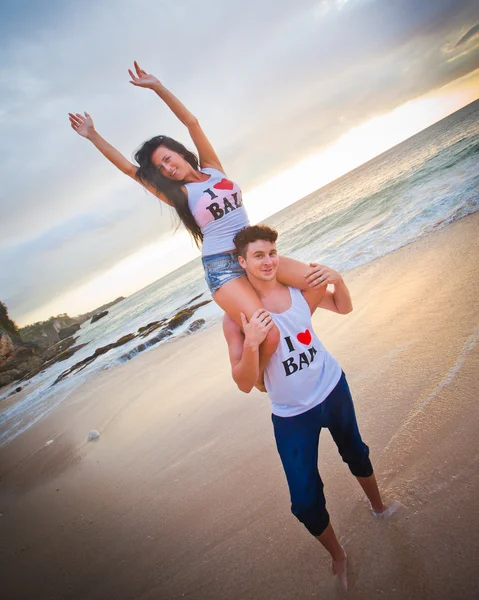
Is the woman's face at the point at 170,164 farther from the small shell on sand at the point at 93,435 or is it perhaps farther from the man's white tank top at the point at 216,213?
the small shell on sand at the point at 93,435

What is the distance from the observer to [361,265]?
29.4 ft

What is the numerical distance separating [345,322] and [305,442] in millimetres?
4179

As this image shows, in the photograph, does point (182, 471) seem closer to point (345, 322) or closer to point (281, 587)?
point (281, 587)

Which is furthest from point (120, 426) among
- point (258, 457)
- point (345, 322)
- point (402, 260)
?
point (402, 260)

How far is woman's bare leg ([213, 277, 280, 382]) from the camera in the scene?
2.01 metres

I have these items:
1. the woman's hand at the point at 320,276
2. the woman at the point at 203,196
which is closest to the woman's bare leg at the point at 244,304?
the woman at the point at 203,196

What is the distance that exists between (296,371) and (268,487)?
5.70 ft

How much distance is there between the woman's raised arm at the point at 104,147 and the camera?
2.88 m

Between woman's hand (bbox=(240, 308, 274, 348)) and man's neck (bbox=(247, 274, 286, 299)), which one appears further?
man's neck (bbox=(247, 274, 286, 299))

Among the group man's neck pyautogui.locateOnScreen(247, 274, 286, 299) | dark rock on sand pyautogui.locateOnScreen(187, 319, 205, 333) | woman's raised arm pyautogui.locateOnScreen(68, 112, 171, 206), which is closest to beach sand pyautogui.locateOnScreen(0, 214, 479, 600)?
man's neck pyautogui.locateOnScreen(247, 274, 286, 299)

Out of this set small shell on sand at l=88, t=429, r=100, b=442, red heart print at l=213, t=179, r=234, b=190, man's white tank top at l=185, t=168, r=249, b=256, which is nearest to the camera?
man's white tank top at l=185, t=168, r=249, b=256

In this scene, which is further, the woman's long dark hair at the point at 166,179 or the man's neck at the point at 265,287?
the woman's long dark hair at the point at 166,179

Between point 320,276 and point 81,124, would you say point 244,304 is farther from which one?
point 81,124

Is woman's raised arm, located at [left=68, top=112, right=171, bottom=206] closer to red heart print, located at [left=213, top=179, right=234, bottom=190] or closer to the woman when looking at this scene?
the woman
